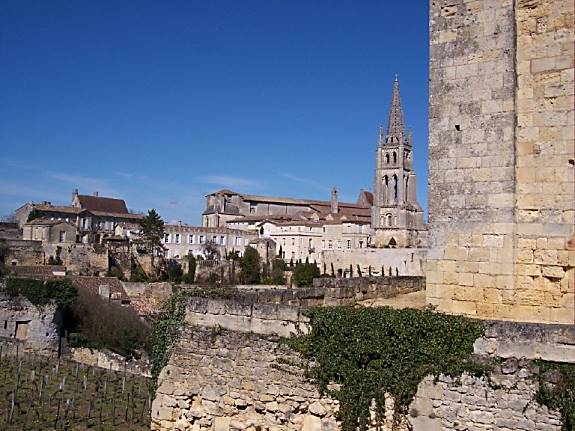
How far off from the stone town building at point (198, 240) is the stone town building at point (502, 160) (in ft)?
243

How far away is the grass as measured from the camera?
706 inches

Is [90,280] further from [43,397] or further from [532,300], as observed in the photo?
[532,300]

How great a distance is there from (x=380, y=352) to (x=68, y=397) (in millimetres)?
16070

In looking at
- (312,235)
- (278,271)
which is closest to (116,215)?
(312,235)

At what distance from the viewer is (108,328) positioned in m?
36.0

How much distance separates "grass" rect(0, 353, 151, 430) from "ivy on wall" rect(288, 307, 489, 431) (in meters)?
11.5

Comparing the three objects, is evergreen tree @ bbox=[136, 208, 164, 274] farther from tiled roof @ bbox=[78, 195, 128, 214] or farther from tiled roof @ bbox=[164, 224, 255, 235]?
tiled roof @ bbox=[78, 195, 128, 214]

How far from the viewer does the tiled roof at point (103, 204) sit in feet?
317

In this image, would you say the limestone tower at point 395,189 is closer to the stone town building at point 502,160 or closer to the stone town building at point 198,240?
the stone town building at point 198,240

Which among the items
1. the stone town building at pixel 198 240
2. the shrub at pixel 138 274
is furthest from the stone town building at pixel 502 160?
the stone town building at pixel 198 240

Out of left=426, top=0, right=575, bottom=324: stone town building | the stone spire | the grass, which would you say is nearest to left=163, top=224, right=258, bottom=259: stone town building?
the stone spire

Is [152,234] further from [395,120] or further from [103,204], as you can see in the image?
[395,120]

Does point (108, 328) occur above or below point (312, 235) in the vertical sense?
below

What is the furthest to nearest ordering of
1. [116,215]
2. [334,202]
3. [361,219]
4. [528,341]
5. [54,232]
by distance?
[334,202]
[361,219]
[116,215]
[54,232]
[528,341]
